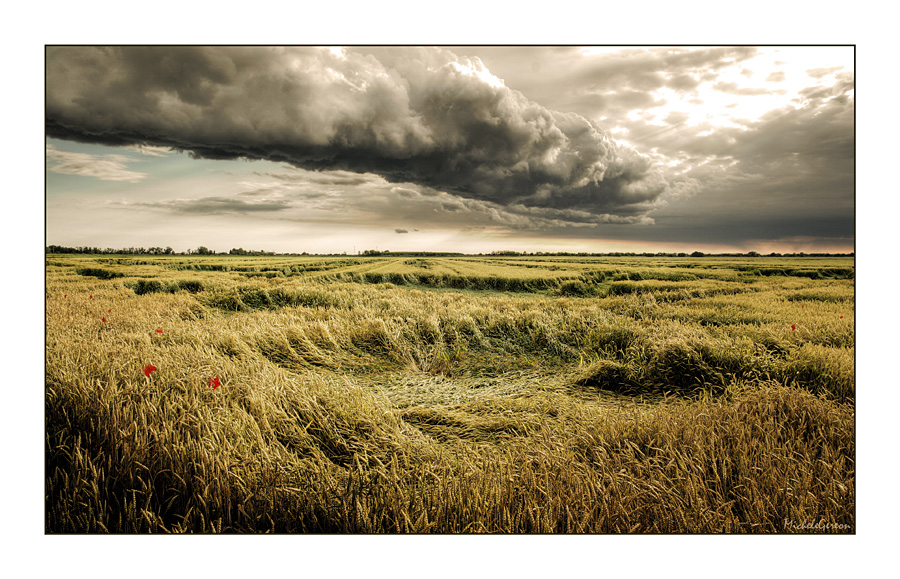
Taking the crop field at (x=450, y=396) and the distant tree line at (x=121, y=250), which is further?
the distant tree line at (x=121, y=250)

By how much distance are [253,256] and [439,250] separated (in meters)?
1.80

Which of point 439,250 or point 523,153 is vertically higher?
point 523,153

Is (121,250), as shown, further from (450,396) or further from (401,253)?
(450,396)

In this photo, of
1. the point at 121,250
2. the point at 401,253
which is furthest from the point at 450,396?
the point at 121,250

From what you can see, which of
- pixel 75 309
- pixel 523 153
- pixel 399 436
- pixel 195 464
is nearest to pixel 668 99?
pixel 523 153

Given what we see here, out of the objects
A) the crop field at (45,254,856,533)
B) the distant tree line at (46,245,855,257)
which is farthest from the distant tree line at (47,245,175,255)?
the crop field at (45,254,856,533)

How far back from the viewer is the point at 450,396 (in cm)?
294

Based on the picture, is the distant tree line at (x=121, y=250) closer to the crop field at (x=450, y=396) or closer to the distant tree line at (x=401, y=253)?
the distant tree line at (x=401, y=253)

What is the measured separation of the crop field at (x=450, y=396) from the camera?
6.40 ft

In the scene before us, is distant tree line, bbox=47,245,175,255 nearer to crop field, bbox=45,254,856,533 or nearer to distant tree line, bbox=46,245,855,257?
distant tree line, bbox=46,245,855,257

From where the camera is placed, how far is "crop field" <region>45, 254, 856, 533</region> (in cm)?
195

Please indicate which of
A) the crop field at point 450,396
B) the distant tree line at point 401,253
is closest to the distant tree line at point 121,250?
the distant tree line at point 401,253

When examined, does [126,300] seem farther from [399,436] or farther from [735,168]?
[735,168]
